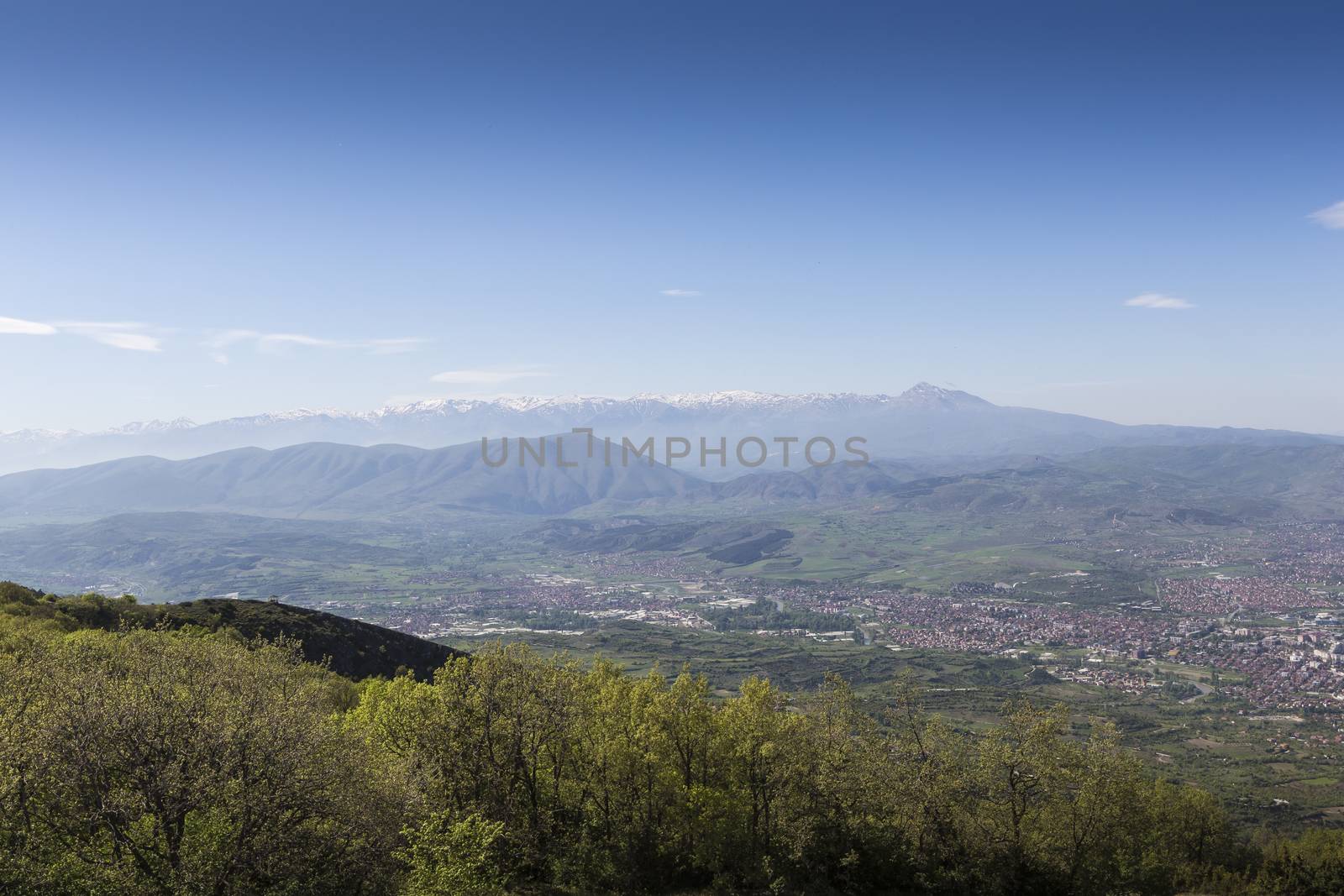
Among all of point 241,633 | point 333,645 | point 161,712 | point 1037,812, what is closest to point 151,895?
point 161,712

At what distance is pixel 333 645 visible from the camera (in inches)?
3693

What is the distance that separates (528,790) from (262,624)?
7108cm

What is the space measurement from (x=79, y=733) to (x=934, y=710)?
155 m

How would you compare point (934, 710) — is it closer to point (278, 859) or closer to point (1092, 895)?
point (1092, 895)

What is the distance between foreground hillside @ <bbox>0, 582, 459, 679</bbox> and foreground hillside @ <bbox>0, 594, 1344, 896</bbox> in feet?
73.6

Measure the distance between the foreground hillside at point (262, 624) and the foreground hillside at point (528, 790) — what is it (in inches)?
884

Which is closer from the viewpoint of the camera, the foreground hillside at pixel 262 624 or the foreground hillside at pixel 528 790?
the foreground hillside at pixel 528 790

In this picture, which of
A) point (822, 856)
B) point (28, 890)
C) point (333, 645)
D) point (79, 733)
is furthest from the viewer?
point (333, 645)

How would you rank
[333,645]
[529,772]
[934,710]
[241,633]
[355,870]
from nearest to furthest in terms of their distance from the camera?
[355,870], [529,772], [241,633], [333,645], [934,710]

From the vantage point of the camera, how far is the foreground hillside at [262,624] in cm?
7328

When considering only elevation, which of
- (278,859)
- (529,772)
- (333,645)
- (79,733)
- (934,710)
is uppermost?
(79,733)

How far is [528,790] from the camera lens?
37438 mm

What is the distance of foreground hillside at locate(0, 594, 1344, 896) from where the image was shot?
23188 mm

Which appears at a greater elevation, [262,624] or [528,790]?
[528,790]
